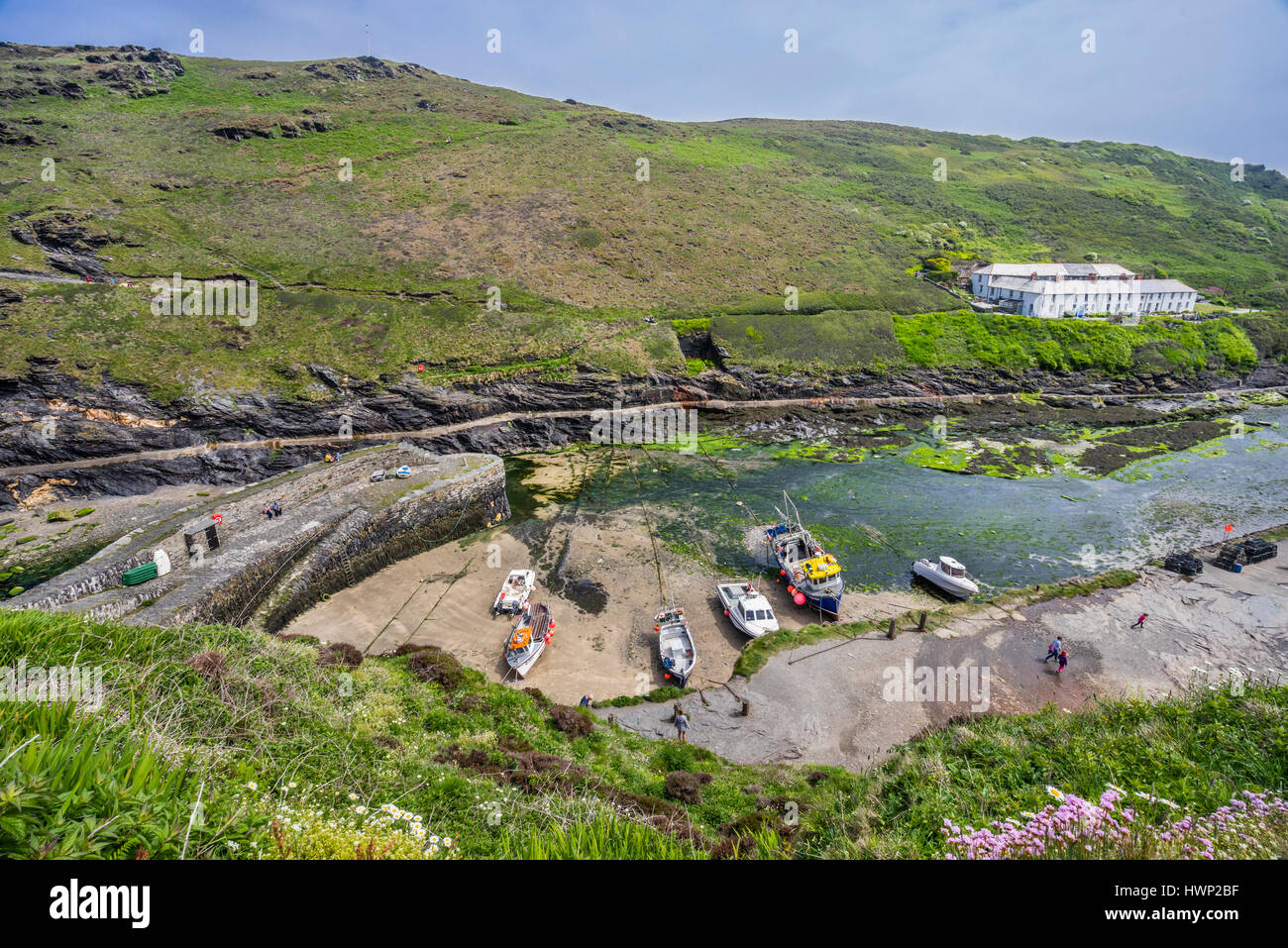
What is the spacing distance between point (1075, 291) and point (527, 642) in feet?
271

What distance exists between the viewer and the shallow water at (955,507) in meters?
26.5

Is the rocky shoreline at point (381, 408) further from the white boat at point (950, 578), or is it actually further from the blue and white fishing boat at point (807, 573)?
the white boat at point (950, 578)

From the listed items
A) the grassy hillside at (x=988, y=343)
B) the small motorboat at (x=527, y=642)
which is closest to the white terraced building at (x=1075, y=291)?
the grassy hillside at (x=988, y=343)

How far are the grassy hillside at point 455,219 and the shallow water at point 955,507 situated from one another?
20934mm

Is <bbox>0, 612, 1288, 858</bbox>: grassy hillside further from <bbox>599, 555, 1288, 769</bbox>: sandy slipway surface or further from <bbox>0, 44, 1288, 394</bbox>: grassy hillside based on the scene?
<bbox>0, 44, 1288, 394</bbox>: grassy hillside

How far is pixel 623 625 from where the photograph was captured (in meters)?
21.3

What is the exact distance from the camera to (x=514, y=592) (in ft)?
73.9

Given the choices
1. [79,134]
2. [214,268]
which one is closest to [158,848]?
[214,268]

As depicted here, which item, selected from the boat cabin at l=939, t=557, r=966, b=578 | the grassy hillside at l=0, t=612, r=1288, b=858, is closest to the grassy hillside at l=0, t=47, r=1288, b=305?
the boat cabin at l=939, t=557, r=966, b=578

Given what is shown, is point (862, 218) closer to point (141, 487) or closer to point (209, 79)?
point (141, 487)

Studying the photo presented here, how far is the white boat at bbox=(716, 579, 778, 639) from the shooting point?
20.0m

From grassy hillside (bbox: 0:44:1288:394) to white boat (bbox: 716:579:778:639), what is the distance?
113 ft

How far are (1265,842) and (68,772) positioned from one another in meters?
7.79

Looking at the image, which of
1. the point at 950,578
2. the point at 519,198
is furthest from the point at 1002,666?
the point at 519,198
